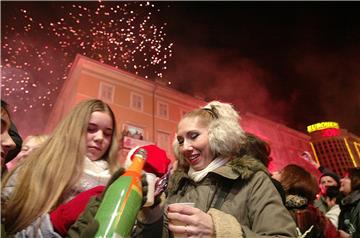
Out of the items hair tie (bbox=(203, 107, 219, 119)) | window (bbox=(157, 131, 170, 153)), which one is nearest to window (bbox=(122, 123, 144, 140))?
window (bbox=(157, 131, 170, 153))

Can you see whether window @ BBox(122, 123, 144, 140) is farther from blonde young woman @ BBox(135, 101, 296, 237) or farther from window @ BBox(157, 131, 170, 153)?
blonde young woman @ BBox(135, 101, 296, 237)

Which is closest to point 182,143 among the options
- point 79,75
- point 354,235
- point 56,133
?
point 56,133

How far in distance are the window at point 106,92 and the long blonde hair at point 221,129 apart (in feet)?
39.8

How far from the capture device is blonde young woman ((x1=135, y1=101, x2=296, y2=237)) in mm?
979

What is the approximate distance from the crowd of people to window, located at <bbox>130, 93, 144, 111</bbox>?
1286 cm

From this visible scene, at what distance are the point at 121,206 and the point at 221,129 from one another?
3.10 feet

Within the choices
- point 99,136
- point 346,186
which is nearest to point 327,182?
point 346,186

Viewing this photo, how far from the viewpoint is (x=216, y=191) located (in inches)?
55.2

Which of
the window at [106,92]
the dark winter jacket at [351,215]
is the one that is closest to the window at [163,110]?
the window at [106,92]

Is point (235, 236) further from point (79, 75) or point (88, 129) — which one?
point (79, 75)

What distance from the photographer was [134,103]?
47.8 ft

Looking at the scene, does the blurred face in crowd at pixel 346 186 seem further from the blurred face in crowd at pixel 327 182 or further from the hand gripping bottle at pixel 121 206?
the hand gripping bottle at pixel 121 206

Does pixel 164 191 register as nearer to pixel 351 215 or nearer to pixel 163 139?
pixel 351 215

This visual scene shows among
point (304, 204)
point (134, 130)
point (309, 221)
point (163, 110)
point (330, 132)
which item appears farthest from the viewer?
point (330, 132)
